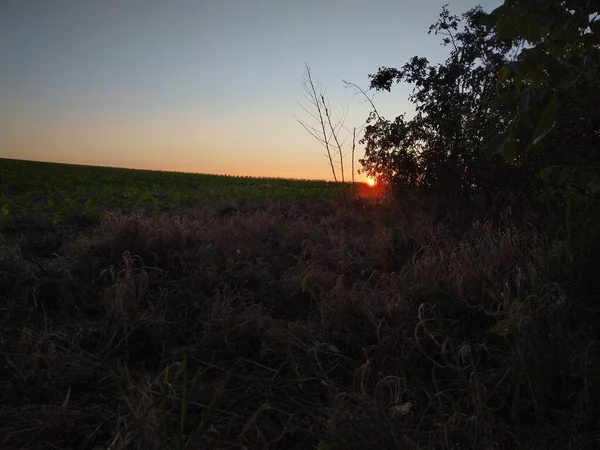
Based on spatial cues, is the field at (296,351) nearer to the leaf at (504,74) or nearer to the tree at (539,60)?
the tree at (539,60)

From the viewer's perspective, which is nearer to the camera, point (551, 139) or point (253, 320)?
point (253, 320)

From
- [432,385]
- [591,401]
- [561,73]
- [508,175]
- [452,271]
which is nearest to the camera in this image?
[561,73]

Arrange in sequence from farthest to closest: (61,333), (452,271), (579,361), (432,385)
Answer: (452,271)
(61,333)
(432,385)
(579,361)

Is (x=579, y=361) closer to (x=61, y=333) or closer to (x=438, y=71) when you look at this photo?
(x=61, y=333)

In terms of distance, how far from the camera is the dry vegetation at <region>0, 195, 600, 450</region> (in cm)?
169

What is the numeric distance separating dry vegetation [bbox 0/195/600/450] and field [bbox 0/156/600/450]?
0.01m

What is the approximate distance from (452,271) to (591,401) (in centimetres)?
136

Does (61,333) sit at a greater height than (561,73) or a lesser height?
lesser

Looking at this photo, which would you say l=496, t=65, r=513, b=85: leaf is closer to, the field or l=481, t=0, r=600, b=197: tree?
l=481, t=0, r=600, b=197: tree

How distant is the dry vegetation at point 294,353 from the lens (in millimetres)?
1694

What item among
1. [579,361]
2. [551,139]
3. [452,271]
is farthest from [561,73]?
[551,139]

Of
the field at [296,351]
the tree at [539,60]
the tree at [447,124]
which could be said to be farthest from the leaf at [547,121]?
the tree at [447,124]

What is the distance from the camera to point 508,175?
5.36 metres

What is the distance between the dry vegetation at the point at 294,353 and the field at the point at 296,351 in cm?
1
